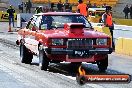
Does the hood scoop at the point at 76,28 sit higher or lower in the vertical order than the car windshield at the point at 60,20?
lower

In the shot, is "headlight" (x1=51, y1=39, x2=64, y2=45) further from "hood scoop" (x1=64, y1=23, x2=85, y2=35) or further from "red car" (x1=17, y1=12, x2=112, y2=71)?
"hood scoop" (x1=64, y1=23, x2=85, y2=35)

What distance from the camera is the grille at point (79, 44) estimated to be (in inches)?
510

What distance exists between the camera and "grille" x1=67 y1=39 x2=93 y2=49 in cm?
1296

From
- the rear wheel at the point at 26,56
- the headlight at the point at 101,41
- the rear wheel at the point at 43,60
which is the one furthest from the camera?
the rear wheel at the point at 26,56

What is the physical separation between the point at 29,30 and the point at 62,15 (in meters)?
1.30

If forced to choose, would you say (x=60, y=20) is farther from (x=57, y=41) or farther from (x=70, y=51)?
(x=70, y=51)

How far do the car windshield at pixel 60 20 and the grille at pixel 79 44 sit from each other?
1319mm

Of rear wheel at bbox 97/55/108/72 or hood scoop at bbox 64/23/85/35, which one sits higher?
hood scoop at bbox 64/23/85/35

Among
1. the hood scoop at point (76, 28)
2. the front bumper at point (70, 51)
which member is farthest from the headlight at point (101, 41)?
the hood scoop at point (76, 28)

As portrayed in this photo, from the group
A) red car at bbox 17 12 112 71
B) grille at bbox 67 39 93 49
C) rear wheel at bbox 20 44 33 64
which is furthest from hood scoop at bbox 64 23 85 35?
rear wheel at bbox 20 44 33 64

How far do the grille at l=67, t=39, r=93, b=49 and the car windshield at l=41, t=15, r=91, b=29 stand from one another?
132 centimetres

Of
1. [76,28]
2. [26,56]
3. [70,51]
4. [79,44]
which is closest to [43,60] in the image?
[70,51]

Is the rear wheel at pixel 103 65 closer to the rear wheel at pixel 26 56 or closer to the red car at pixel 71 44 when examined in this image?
the red car at pixel 71 44

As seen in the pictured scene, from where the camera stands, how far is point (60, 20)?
47.5 ft
